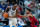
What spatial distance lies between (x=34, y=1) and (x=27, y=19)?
0.23 meters

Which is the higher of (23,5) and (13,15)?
(23,5)

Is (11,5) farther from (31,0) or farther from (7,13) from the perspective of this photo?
(31,0)

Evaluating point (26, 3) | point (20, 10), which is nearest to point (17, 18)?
point (20, 10)

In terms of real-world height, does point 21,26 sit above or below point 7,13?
below

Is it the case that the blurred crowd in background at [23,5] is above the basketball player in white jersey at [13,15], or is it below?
above

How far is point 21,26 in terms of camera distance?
1023mm

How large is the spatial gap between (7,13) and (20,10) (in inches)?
6.2

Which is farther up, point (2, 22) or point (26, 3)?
point (26, 3)

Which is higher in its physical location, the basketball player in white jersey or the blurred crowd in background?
the blurred crowd in background

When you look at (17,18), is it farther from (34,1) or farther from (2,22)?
(34,1)

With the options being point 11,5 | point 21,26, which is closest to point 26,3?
point 11,5

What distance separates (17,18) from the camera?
1019 mm

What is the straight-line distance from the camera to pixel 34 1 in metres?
1.03

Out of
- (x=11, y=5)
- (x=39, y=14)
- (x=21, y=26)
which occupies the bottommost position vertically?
(x=21, y=26)
